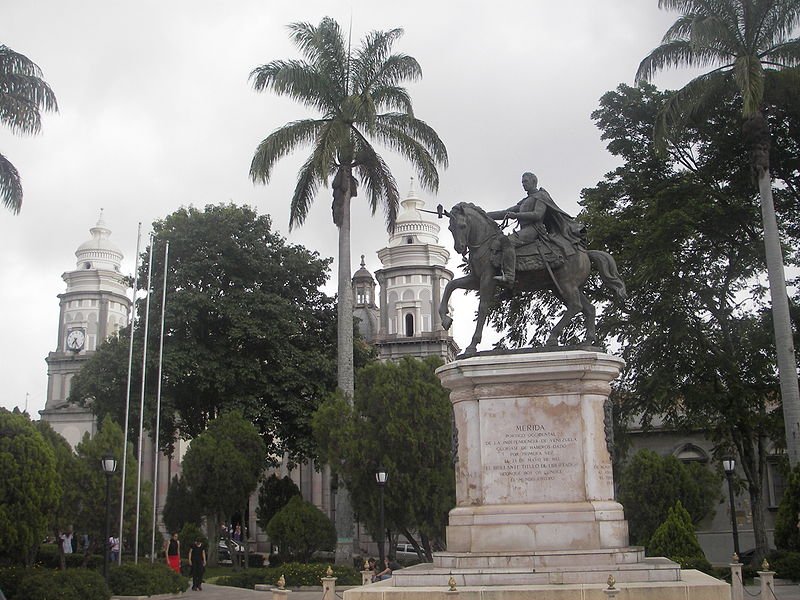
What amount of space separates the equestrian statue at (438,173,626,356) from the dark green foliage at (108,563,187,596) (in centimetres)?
1204

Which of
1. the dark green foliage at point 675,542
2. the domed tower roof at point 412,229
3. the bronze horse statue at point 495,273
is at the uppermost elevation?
the domed tower roof at point 412,229

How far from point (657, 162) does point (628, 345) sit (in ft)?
21.9

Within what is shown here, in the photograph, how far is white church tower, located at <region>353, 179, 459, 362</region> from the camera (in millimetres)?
65750

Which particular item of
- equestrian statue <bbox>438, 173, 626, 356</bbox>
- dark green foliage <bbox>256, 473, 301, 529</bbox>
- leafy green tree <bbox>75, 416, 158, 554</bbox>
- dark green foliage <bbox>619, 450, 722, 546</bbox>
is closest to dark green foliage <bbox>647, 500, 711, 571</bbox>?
dark green foliage <bbox>619, 450, 722, 546</bbox>

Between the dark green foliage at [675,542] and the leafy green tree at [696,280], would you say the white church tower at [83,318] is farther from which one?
the dark green foliage at [675,542]

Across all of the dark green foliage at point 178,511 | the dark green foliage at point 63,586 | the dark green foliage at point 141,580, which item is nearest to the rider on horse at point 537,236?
the dark green foliage at point 63,586

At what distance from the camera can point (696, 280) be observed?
30109 mm

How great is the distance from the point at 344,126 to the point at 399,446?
→ 10.6 metres

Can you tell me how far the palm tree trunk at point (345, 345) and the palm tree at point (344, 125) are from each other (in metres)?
0.03

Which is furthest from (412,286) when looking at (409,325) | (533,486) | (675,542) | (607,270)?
(533,486)

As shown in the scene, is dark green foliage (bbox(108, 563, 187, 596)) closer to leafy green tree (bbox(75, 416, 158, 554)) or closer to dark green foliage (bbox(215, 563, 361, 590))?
leafy green tree (bbox(75, 416, 158, 554))

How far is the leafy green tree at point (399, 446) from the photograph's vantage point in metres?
27.4

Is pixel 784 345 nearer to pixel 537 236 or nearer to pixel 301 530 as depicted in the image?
pixel 537 236

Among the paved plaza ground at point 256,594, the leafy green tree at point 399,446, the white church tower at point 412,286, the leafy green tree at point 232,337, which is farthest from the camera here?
the white church tower at point 412,286
